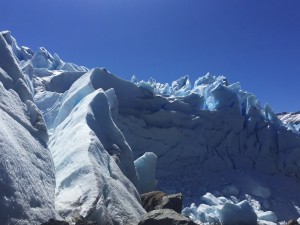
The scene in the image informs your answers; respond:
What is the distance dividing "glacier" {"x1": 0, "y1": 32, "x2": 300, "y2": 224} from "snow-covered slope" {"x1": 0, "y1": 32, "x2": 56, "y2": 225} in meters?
0.03

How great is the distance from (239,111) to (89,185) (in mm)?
13641

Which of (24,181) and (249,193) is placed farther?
(249,193)

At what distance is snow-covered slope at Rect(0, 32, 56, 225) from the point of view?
4926 millimetres

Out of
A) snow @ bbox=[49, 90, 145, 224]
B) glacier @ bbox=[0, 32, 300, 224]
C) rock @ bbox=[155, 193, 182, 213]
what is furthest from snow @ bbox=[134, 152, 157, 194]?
snow @ bbox=[49, 90, 145, 224]

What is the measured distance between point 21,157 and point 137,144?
1177cm

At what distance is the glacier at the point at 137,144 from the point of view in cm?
666

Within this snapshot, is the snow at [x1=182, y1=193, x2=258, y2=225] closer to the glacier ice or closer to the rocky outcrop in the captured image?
the glacier ice

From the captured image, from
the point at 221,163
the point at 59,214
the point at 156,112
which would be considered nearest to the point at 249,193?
the point at 221,163

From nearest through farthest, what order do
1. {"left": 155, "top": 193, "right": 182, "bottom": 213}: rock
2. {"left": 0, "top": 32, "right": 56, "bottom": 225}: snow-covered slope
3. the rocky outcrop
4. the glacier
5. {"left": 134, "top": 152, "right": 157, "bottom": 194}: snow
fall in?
1. {"left": 0, "top": 32, "right": 56, "bottom": 225}: snow-covered slope
2. the glacier
3. {"left": 155, "top": 193, "right": 182, "bottom": 213}: rock
4. the rocky outcrop
5. {"left": 134, "top": 152, "right": 157, "bottom": 194}: snow

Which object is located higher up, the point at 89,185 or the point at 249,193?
the point at 249,193

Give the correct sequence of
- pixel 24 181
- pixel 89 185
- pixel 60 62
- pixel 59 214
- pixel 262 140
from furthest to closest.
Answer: pixel 60 62 < pixel 262 140 < pixel 89 185 < pixel 59 214 < pixel 24 181

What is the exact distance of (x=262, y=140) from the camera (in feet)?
62.3

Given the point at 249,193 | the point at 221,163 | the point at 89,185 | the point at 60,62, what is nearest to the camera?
the point at 89,185

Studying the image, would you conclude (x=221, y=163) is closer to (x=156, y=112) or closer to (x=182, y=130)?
(x=182, y=130)
